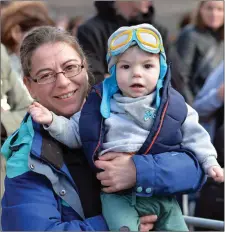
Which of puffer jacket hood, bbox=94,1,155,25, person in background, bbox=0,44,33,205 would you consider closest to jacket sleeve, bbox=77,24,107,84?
puffer jacket hood, bbox=94,1,155,25

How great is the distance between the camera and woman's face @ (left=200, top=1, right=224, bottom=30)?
5816 millimetres

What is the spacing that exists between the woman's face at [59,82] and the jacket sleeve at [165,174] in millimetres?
414

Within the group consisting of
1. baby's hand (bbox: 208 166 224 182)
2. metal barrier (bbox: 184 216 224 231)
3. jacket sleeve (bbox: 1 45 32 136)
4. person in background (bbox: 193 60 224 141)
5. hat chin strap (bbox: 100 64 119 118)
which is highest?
hat chin strap (bbox: 100 64 119 118)

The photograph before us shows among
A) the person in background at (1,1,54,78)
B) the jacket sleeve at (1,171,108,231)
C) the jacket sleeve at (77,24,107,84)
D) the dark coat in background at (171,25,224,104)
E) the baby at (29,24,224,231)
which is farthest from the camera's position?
the dark coat in background at (171,25,224,104)

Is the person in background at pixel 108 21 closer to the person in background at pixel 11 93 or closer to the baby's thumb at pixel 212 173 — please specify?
the person in background at pixel 11 93

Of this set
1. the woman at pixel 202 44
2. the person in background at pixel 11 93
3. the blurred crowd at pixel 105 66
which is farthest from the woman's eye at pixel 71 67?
the woman at pixel 202 44

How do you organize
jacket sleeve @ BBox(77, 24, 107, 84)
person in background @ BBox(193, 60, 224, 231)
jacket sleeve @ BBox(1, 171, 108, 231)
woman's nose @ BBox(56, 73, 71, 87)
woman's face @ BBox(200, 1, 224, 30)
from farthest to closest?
woman's face @ BBox(200, 1, 224, 30) → jacket sleeve @ BBox(77, 24, 107, 84) → person in background @ BBox(193, 60, 224, 231) → woman's nose @ BBox(56, 73, 71, 87) → jacket sleeve @ BBox(1, 171, 108, 231)

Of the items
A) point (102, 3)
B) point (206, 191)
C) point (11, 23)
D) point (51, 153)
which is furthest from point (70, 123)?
point (11, 23)

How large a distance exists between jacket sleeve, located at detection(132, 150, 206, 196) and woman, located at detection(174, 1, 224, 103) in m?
3.19

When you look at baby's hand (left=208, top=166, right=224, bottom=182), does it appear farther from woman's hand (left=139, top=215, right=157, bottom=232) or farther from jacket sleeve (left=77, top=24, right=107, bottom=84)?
jacket sleeve (left=77, top=24, right=107, bottom=84)

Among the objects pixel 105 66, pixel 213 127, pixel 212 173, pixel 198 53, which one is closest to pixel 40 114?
pixel 212 173

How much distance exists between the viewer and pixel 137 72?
224 centimetres

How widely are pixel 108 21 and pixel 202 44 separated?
1.73 metres

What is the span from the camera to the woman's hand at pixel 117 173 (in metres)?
2.18
